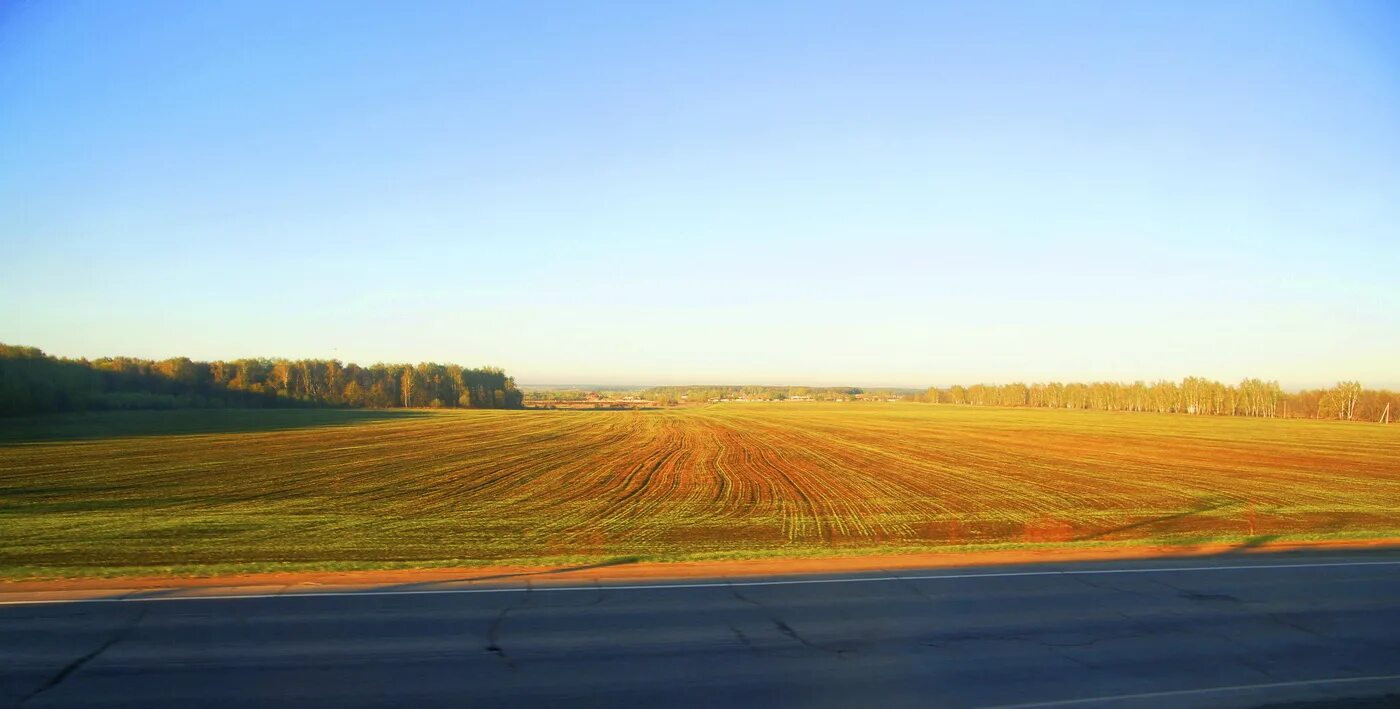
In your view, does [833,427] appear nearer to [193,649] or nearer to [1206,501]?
[1206,501]

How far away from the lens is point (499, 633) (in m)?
8.75

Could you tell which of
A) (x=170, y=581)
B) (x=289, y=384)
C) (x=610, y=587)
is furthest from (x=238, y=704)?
(x=289, y=384)

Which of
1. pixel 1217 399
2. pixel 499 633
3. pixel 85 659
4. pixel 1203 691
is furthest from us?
pixel 1217 399

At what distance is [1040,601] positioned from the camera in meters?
10.6

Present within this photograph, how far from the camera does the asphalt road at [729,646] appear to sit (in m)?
6.94

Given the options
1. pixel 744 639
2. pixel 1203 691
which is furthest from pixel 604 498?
pixel 1203 691

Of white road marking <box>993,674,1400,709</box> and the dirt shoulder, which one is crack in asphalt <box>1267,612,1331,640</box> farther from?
the dirt shoulder

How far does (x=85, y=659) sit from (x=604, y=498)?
60.4 ft

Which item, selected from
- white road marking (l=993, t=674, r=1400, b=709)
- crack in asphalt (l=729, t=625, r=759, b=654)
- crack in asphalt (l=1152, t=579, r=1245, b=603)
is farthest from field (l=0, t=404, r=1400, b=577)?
white road marking (l=993, t=674, r=1400, b=709)

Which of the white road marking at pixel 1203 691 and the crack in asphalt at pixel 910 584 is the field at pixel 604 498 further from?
the white road marking at pixel 1203 691

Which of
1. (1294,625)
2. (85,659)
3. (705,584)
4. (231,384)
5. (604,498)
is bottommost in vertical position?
(604,498)

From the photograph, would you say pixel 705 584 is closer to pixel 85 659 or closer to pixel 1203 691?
pixel 1203 691

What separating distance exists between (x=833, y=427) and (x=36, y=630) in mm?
68388

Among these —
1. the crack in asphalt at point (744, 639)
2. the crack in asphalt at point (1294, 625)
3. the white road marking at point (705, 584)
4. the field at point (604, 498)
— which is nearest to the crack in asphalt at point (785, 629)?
the crack in asphalt at point (744, 639)
